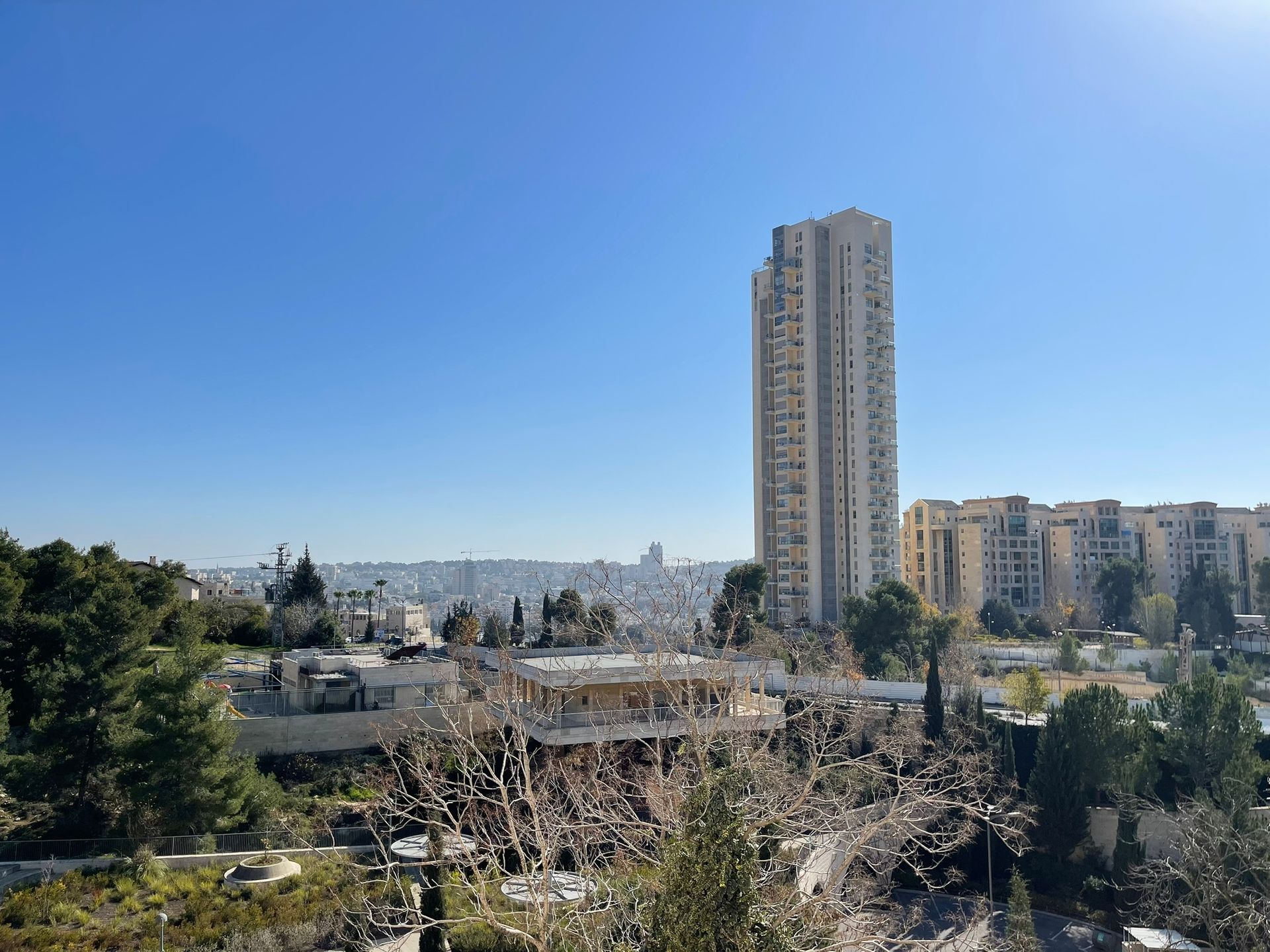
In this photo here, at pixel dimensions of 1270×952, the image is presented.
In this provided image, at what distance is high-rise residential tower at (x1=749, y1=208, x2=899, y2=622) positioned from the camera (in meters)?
48.1

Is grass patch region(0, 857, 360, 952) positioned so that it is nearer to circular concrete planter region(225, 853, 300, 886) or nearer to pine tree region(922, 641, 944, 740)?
circular concrete planter region(225, 853, 300, 886)

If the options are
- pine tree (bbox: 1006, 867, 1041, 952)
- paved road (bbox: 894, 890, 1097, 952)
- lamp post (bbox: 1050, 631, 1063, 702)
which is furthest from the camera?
lamp post (bbox: 1050, 631, 1063, 702)

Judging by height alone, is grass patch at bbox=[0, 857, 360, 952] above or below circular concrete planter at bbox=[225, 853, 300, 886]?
below

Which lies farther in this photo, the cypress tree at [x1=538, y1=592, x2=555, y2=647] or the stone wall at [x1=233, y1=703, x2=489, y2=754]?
the cypress tree at [x1=538, y1=592, x2=555, y2=647]

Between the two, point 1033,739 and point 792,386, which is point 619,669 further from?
point 792,386

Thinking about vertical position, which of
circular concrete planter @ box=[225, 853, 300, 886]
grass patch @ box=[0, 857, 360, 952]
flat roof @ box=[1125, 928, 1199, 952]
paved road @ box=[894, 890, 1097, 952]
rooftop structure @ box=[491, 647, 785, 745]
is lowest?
paved road @ box=[894, 890, 1097, 952]

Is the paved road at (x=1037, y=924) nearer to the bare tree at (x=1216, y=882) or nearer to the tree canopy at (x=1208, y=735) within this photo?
the bare tree at (x=1216, y=882)

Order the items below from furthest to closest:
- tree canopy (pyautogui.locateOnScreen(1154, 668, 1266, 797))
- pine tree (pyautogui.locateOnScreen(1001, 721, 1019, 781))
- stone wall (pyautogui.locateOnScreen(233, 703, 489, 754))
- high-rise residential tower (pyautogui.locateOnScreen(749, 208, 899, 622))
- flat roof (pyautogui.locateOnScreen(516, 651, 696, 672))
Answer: high-rise residential tower (pyautogui.locateOnScreen(749, 208, 899, 622)), pine tree (pyautogui.locateOnScreen(1001, 721, 1019, 781)), tree canopy (pyautogui.locateOnScreen(1154, 668, 1266, 797)), stone wall (pyautogui.locateOnScreen(233, 703, 489, 754)), flat roof (pyautogui.locateOnScreen(516, 651, 696, 672))

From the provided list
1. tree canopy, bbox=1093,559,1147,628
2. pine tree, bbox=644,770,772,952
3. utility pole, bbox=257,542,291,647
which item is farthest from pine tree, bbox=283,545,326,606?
tree canopy, bbox=1093,559,1147,628

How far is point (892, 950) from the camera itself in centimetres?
832

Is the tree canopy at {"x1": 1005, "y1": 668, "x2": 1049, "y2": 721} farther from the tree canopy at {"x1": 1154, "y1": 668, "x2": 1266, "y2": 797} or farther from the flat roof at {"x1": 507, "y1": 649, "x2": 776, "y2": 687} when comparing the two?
the flat roof at {"x1": 507, "y1": 649, "x2": 776, "y2": 687}

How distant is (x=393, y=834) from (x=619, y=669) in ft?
18.9

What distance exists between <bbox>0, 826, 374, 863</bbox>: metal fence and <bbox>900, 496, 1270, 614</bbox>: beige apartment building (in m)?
49.7

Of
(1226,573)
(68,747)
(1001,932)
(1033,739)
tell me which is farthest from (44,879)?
(1226,573)
